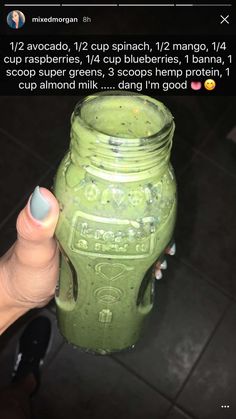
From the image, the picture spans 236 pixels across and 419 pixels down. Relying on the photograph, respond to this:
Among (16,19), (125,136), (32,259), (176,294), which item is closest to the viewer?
(125,136)

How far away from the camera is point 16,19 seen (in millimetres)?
1851

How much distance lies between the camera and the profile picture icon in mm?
1763

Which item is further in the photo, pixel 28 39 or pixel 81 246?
pixel 28 39

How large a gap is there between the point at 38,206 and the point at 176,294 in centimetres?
112

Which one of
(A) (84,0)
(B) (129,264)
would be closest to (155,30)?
(A) (84,0)

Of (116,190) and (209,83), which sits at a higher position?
(116,190)

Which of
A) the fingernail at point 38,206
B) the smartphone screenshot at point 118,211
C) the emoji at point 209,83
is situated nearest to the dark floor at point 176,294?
the smartphone screenshot at point 118,211

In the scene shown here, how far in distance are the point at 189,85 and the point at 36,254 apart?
1.09 meters

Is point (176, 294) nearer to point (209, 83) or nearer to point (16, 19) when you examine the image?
point (209, 83)

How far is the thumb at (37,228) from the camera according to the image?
2.33 ft

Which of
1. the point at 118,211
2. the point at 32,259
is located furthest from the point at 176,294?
the point at 118,211

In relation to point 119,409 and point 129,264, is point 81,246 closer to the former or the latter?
point 129,264

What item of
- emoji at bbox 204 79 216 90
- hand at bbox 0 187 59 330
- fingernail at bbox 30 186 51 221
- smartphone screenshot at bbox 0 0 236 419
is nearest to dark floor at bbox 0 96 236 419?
smartphone screenshot at bbox 0 0 236 419

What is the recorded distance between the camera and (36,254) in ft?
2.69
